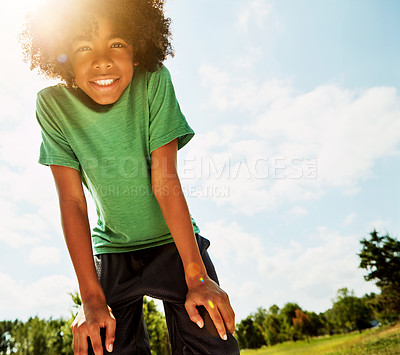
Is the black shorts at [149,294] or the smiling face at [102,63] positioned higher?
the smiling face at [102,63]

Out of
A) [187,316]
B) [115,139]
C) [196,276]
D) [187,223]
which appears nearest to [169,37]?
[115,139]

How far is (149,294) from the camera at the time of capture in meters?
1.96

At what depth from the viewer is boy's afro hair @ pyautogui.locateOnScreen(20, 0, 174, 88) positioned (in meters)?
2.17

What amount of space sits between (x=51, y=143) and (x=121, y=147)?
0.48 meters

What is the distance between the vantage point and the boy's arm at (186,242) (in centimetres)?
156

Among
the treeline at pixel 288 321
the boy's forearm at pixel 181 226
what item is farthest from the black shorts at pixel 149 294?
the treeline at pixel 288 321

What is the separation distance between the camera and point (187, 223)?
1.84m

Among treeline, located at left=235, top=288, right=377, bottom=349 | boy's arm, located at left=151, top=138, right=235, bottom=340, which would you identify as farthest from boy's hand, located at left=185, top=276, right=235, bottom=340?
treeline, located at left=235, top=288, right=377, bottom=349

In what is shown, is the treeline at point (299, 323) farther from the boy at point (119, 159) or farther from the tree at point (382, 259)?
the boy at point (119, 159)

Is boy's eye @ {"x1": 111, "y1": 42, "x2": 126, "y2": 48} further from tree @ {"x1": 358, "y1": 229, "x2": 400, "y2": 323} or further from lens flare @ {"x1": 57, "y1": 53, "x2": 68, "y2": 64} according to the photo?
tree @ {"x1": 358, "y1": 229, "x2": 400, "y2": 323}

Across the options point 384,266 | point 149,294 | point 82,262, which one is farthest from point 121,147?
point 384,266

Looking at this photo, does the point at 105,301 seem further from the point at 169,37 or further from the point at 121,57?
the point at 169,37

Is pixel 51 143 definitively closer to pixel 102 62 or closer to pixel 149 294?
pixel 102 62

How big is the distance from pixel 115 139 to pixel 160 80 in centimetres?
52
